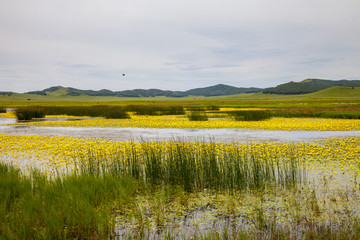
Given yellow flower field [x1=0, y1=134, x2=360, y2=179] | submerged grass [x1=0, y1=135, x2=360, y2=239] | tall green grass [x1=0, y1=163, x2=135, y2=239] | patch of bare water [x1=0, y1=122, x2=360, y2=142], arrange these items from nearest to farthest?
tall green grass [x1=0, y1=163, x2=135, y2=239] → submerged grass [x1=0, y1=135, x2=360, y2=239] → yellow flower field [x1=0, y1=134, x2=360, y2=179] → patch of bare water [x1=0, y1=122, x2=360, y2=142]

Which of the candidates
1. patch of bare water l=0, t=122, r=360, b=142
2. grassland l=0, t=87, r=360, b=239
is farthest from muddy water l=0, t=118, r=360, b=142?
grassland l=0, t=87, r=360, b=239

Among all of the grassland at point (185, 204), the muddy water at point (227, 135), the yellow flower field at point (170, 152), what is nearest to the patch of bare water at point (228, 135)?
the muddy water at point (227, 135)

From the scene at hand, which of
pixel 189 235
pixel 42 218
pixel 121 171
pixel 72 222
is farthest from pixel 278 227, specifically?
pixel 121 171

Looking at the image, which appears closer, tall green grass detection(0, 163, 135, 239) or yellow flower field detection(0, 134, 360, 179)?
tall green grass detection(0, 163, 135, 239)

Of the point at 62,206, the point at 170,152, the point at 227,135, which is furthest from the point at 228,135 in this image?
the point at 62,206

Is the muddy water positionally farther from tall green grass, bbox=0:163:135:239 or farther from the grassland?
tall green grass, bbox=0:163:135:239

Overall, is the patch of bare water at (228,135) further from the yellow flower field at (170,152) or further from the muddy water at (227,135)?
the yellow flower field at (170,152)

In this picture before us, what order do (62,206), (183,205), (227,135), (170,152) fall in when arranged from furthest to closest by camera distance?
(227,135), (170,152), (183,205), (62,206)

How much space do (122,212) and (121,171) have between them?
9.12 feet

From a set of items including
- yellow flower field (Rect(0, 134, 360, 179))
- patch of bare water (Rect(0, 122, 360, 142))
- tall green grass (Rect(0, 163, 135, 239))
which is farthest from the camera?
patch of bare water (Rect(0, 122, 360, 142))

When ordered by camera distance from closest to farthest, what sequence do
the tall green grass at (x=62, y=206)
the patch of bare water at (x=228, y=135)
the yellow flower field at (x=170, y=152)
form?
the tall green grass at (x=62, y=206) < the yellow flower field at (x=170, y=152) < the patch of bare water at (x=228, y=135)

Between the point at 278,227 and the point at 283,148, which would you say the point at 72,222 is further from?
the point at 283,148

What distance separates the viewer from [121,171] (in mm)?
9000

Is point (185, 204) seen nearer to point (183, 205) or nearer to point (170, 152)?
point (183, 205)
